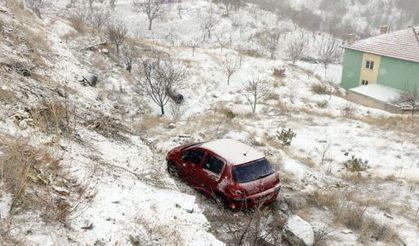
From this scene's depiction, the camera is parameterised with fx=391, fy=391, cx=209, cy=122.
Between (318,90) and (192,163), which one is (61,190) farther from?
(318,90)

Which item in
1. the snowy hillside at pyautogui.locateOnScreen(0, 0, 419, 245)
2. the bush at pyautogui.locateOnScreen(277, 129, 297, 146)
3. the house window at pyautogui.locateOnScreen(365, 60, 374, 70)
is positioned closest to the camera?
the snowy hillside at pyautogui.locateOnScreen(0, 0, 419, 245)

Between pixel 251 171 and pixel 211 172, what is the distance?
0.93 metres

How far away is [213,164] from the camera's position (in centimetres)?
895

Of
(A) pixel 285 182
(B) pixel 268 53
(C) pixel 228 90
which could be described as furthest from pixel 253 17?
(A) pixel 285 182

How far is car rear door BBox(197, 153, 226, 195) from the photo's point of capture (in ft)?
28.7

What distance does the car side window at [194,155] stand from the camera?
9.32 meters

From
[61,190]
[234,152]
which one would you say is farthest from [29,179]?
[234,152]

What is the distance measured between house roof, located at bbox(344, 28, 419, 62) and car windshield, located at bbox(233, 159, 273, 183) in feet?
78.7

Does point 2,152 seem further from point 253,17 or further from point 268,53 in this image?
point 253,17

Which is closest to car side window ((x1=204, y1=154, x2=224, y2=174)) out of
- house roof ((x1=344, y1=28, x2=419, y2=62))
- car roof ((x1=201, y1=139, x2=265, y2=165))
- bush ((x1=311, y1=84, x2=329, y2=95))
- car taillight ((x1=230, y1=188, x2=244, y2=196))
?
car roof ((x1=201, y1=139, x2=265, y2=165))

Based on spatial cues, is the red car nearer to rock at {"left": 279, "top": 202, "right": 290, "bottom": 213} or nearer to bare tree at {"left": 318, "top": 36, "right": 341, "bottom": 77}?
rock at {"left": 279, "top": 202, "right": 290, "bottom": 213}

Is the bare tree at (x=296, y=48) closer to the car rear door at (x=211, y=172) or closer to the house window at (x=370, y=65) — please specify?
the house window at (x=370, y=65)

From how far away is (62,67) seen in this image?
13.7 m

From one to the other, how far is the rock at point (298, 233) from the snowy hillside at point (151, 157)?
0.20 metres
